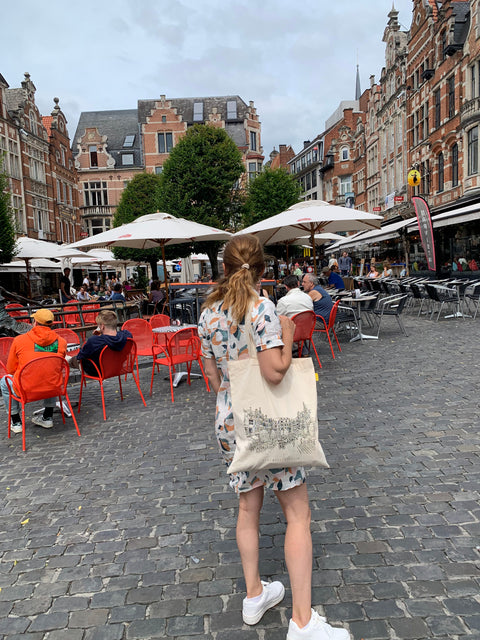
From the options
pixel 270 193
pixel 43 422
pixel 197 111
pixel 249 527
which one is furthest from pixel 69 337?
pixel 197 111

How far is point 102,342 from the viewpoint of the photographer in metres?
5.71

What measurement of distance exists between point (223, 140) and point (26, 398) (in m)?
24.9

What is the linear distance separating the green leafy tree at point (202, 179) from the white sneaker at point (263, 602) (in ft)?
78.9

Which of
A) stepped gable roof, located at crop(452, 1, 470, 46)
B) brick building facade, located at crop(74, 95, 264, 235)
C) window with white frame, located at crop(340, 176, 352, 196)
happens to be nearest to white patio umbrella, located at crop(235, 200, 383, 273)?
stepped gable roof, located at crop(452, 1, 470, 46)

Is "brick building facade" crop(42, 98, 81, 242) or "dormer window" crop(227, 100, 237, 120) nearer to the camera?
"brick building facade" crop(42, 98, 81, 242)

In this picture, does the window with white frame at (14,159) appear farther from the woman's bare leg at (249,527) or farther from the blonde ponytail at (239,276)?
the woman's bare leg at (249,527)

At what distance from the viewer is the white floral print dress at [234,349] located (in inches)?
79.3

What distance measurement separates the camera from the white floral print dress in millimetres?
2014

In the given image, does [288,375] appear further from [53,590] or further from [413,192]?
[413,192]

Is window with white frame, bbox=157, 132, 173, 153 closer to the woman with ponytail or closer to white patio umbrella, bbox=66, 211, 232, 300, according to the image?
white patio umbrella, bbox=66, 211, 232, 300

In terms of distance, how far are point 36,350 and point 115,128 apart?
58355mm

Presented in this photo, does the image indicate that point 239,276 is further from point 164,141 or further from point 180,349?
point 164,141

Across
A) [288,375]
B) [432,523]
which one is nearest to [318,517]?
[432,523]

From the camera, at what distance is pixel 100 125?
57.5m
